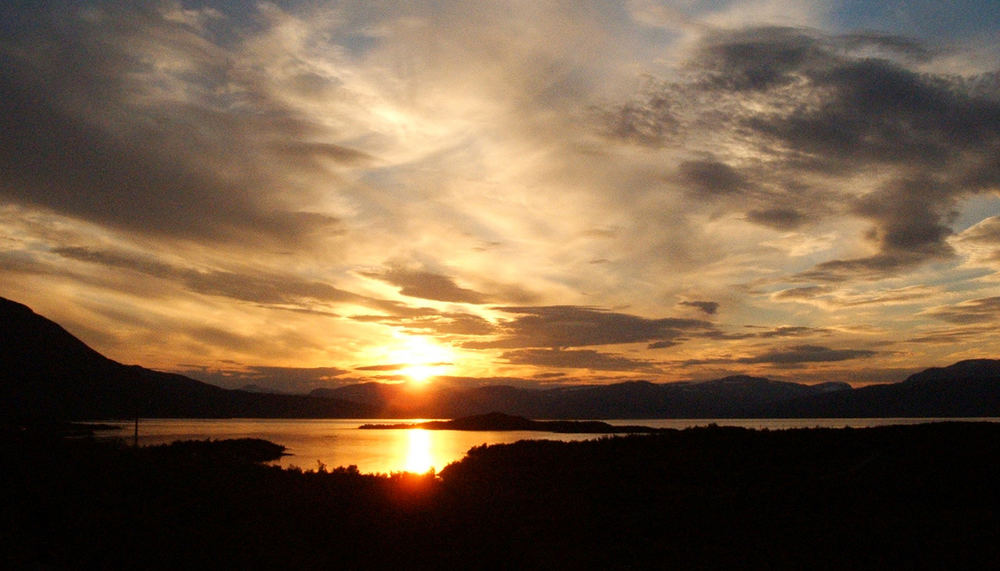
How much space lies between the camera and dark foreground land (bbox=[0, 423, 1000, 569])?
13875mm

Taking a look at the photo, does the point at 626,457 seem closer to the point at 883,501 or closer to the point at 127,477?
the point at 883,501

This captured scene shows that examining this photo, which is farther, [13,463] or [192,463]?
[192,463]

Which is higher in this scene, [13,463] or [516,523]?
[13,463]

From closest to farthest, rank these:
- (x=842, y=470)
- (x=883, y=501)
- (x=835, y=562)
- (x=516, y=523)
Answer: (x=835, y=562) → (x=516, y=523) → (x=883, y=501) → (x=842, y=470)

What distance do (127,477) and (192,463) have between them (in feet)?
19.5

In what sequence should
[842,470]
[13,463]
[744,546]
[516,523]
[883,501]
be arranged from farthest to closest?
[842,470], [13,463], [883,501], [516,523], [744,546]

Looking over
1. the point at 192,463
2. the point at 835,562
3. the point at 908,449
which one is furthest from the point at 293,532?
the point at 908,449

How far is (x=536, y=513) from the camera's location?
19.9m

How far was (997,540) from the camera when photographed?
1444cm

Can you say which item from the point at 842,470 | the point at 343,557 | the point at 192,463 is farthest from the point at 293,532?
the point at 842,470

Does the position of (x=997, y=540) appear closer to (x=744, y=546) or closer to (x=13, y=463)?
(x=744, y=546)

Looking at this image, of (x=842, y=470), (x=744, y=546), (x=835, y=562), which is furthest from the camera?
(x=842, y=470)

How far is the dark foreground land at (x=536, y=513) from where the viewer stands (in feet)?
45.5

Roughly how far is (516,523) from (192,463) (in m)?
16.5
